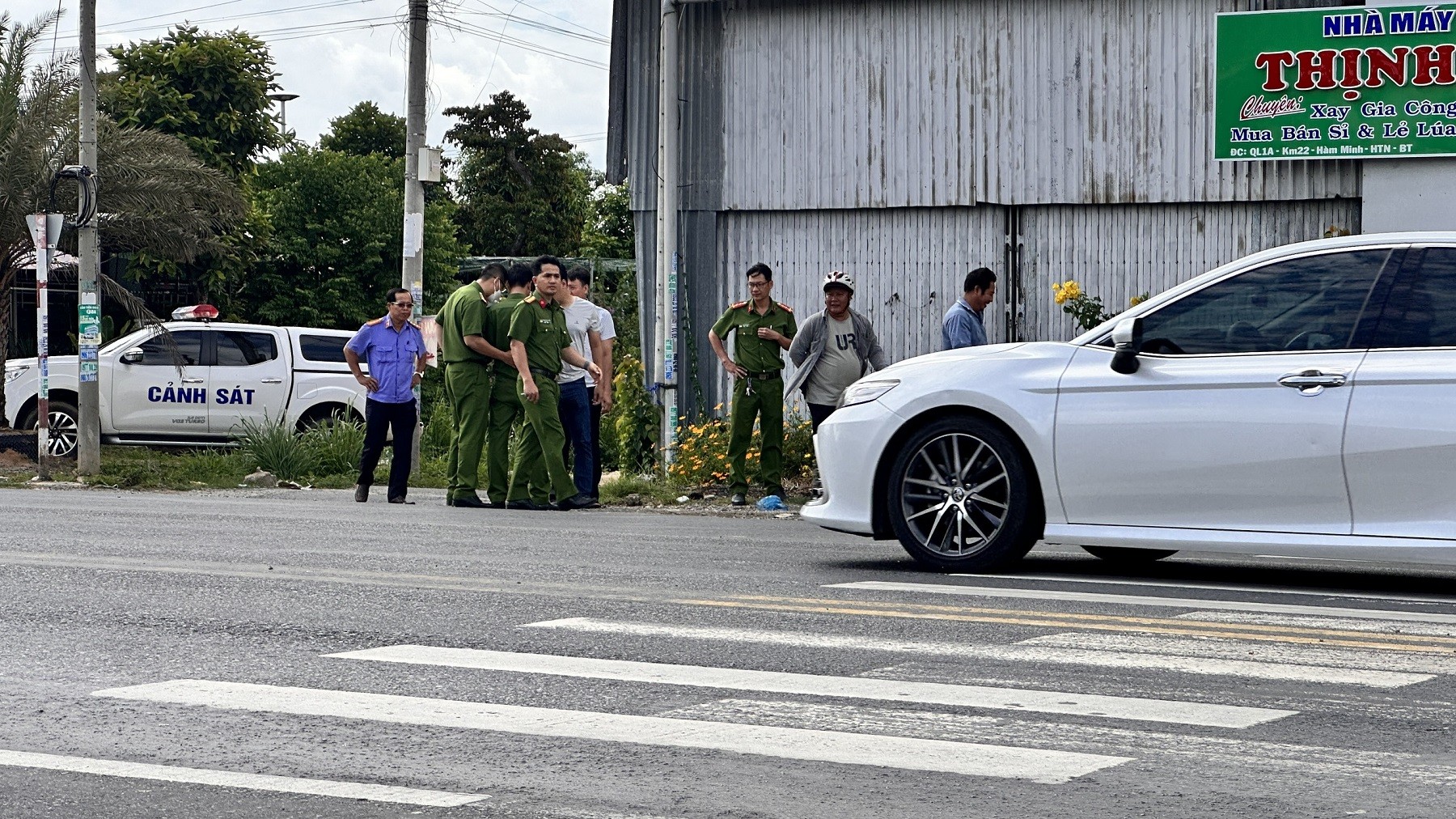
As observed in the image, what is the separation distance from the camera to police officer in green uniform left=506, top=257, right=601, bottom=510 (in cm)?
1391

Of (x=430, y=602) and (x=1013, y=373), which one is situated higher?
(x=1013, y=373)

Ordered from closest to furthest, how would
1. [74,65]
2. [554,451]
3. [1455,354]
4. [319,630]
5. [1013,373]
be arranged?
[319,630] → [1455,354] → [1013,373] → [554,451] → [74,65]

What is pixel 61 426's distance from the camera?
864 inches

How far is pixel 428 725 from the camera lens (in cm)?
557

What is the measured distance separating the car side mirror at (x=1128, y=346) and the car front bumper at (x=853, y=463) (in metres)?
1.11

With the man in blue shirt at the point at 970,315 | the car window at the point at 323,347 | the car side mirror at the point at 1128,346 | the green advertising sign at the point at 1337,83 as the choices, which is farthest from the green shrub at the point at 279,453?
the car side mirror at the point at 1128,346

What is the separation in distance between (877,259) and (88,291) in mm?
8131

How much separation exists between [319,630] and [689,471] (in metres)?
8.33

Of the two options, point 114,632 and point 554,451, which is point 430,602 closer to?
point 114,632

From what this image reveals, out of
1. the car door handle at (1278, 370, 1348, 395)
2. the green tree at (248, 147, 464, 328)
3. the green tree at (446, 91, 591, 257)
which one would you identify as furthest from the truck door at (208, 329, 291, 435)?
the green tree at (446, 91, 591, 257)

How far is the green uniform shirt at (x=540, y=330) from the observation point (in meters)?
13.9

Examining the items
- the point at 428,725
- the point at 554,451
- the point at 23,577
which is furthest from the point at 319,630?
the point at 554,451

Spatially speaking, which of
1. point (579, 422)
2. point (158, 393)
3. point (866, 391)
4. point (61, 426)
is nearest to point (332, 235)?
point (158, 393)

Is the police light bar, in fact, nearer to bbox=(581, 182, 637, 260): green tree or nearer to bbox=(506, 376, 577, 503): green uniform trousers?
bbox=(506, 376, 577, 503): green uniform trousers
